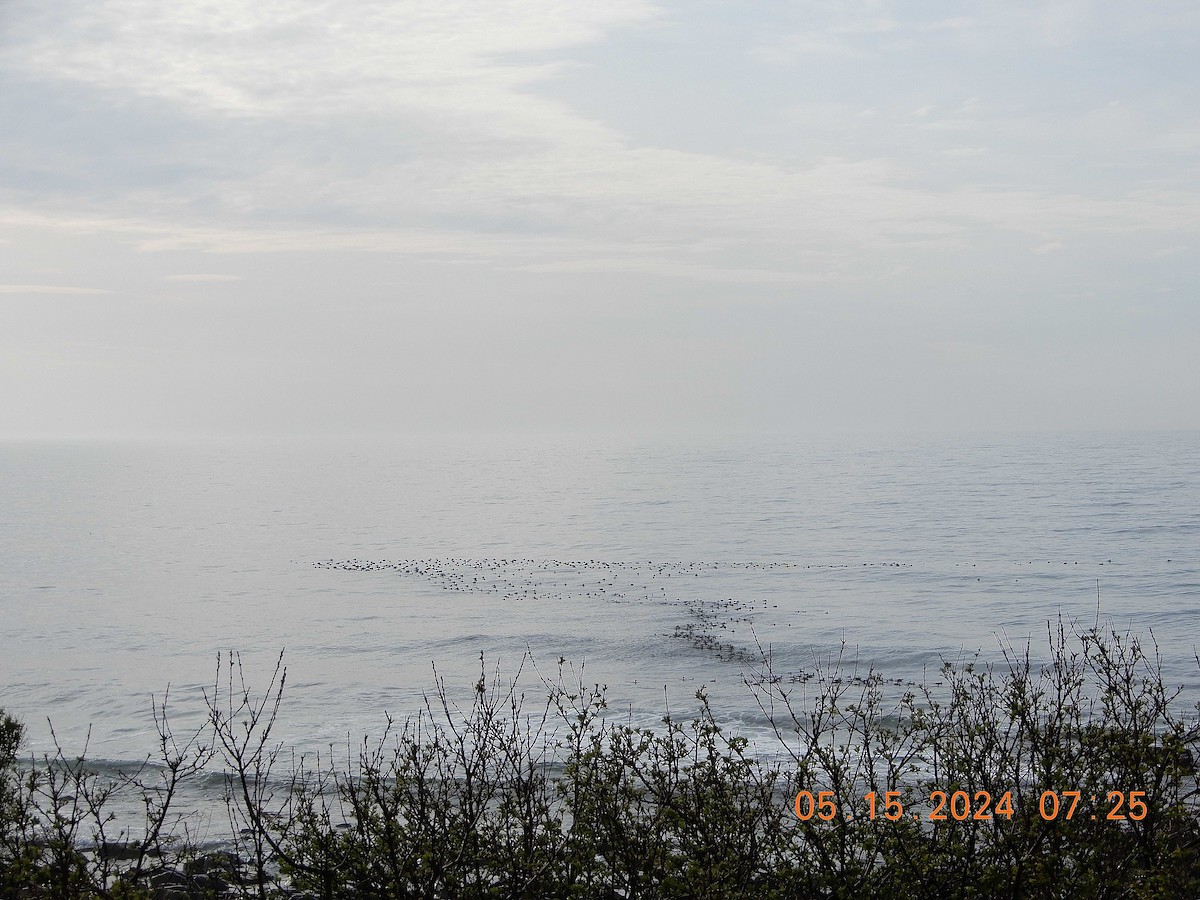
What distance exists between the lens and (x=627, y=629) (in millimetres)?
38750

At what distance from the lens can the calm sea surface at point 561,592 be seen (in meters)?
31.7

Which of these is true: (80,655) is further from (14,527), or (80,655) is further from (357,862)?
(14,527)

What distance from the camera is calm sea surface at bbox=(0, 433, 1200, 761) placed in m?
31.7

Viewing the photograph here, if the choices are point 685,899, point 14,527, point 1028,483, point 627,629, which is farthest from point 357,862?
point 1028,483

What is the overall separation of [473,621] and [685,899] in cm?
3481
